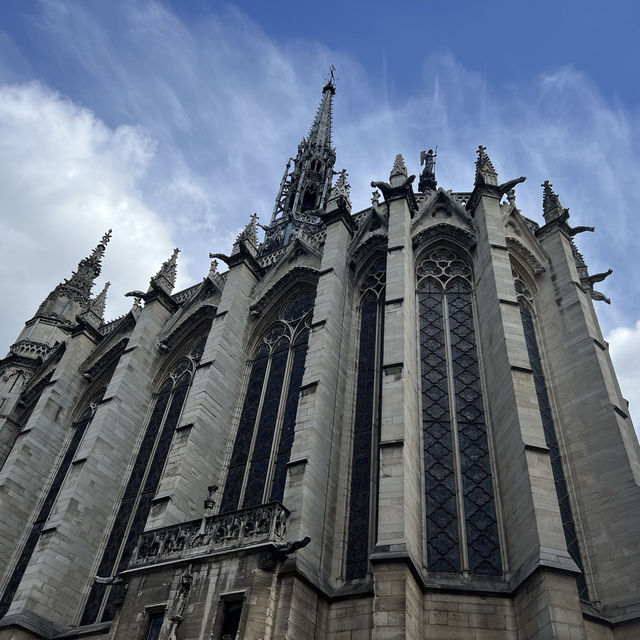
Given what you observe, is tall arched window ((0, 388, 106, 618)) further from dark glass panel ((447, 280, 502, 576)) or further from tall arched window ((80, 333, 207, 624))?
dark glass panel ((447, 280, 502, 576))

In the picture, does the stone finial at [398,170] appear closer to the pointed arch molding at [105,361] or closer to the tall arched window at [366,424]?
the tall arched window at [366,424]

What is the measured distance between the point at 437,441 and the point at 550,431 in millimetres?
2472

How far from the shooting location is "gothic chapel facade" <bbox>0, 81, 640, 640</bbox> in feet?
33.0

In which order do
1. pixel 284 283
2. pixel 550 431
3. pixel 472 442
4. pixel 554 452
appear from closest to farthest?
pixel 472 442 < pixel 554 452 < pixel 550 431 < pixel 284 283

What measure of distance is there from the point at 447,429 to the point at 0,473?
509 inches

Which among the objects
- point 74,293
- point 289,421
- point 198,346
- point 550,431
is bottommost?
point 550,431

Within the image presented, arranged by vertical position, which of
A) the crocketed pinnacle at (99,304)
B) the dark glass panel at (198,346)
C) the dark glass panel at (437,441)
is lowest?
the dark glass panel at (437,441)

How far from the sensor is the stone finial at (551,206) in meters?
17.3

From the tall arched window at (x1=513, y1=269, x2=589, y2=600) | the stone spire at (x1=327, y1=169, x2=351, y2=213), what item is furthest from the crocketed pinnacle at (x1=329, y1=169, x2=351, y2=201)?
the tall arched window at (x1=513, y1=269, x2=589, y2=600)

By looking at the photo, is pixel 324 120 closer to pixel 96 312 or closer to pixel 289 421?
pixel 96 312

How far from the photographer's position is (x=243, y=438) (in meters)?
15.2

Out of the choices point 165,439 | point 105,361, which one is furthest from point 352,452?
point 105,361

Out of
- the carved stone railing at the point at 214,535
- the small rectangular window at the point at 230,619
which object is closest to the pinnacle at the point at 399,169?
the carved stone railing at the point at 214,535

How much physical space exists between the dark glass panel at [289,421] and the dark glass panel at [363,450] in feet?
5.23
